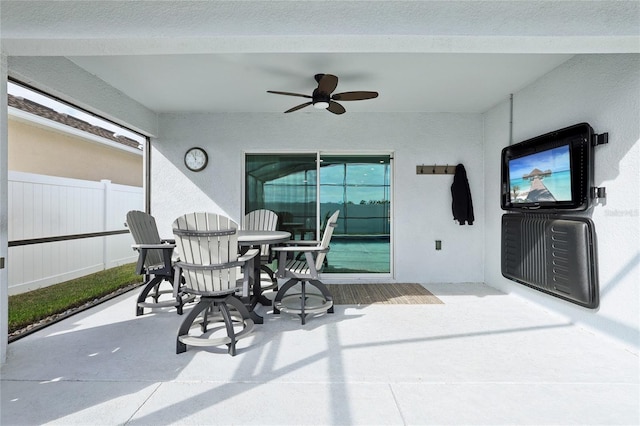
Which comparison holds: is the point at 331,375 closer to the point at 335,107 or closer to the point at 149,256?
the point at 149,256

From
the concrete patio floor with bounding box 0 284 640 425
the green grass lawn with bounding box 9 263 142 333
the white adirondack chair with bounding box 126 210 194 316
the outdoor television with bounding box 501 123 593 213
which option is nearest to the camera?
the concrete patio floor with bounding box 0 284 640 425

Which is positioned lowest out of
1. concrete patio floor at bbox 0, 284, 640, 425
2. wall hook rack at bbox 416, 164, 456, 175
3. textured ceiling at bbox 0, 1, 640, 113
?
concrete patio floor at bbox 0, 284, 640, 425

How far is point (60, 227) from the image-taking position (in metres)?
4.50

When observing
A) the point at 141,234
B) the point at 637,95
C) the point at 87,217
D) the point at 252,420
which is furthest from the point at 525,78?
the point at 87,217

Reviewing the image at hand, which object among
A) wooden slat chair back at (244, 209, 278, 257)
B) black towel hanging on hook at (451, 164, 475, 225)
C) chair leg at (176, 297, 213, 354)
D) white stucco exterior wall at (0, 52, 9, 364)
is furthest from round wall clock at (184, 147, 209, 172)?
black towel hanging on hook at (451, 164, 475, 225)

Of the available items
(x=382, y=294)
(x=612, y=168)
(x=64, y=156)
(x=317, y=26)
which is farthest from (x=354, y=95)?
(x=64, y=156)

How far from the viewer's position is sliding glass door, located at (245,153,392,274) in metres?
4.70

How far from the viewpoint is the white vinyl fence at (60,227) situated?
379cm

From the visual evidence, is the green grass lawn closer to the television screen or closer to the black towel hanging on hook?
the black towel hanging on hook

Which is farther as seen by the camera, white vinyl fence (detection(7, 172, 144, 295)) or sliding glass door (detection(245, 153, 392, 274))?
sliding glass door (detection(245, 153, 392, 274))

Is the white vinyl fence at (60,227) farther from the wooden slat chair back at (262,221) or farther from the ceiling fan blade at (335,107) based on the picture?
the ceiling fan blade at (335,107)

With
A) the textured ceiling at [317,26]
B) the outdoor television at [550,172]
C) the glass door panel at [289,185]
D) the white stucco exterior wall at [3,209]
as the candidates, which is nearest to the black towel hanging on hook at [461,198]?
the outdoor television at [550,172]

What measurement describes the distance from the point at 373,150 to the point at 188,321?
11.0 ft

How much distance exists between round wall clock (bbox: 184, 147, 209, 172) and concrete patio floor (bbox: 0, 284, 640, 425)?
2323 millimetres
